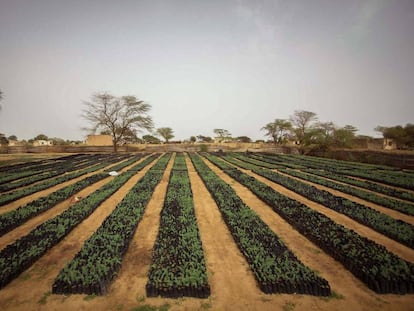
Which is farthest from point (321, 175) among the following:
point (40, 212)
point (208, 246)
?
point (40, 212)

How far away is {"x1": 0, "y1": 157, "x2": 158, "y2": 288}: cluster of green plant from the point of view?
482 cm

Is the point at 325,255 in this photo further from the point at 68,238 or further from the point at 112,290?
the point at 68,238

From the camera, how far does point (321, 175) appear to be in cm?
1792

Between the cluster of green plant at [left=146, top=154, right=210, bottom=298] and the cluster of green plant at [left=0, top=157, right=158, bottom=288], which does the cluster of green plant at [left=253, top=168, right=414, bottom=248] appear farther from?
the cluster of green plant at [left=0, top=157, right=158, bottom=288]

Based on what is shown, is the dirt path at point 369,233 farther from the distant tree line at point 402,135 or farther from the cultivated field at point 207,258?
the distant tree line at point 402,135

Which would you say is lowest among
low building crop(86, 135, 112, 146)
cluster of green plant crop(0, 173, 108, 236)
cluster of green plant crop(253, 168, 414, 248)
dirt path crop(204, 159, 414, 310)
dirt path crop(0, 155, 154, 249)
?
dirt path crop(204, 159, 414, 310)

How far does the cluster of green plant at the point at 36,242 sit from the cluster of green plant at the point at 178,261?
8.95 feet

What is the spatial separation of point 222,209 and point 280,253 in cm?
359

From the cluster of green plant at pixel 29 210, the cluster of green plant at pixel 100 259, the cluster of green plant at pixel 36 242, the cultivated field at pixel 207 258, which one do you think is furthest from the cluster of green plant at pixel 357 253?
the cluster of green plant at pixel 29 210

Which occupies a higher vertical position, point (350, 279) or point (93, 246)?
point (93, 246)

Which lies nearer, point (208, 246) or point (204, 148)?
point (208, 246)

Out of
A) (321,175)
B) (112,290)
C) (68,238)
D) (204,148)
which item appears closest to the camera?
(112,290)

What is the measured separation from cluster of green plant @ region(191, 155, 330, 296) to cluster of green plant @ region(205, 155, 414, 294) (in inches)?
42.4

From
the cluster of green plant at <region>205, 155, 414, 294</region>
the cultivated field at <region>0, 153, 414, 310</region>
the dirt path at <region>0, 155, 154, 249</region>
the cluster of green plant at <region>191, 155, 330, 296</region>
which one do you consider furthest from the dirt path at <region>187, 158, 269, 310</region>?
the dirt path at <region>0, 155, 154, 249</region>
